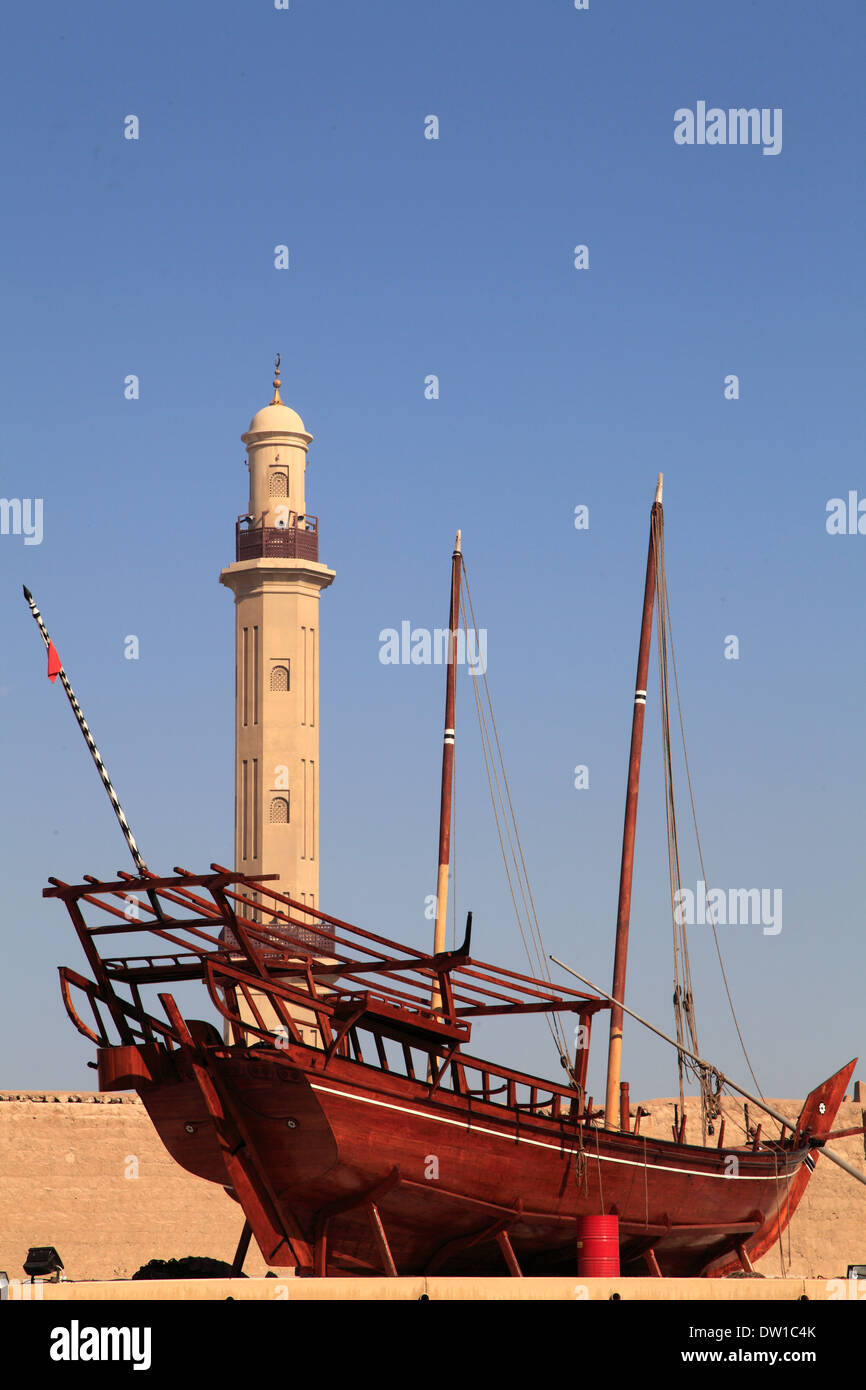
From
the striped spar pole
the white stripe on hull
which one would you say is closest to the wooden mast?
the white stripe on hull

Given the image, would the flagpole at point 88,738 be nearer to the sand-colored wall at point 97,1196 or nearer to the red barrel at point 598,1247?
the red barrel at point 598,1247

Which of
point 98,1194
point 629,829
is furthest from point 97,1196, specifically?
point 629,829

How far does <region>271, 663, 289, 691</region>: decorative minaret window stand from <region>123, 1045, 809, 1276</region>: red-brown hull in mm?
25968

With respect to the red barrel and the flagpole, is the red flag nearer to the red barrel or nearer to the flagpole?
the flagpole

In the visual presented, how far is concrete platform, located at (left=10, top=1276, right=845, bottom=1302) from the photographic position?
21.4 metres

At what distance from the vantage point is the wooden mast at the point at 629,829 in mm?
36719

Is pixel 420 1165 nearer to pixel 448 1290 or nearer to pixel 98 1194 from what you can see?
pixel 448 1290

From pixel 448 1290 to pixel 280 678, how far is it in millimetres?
34214

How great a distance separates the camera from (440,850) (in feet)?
132
